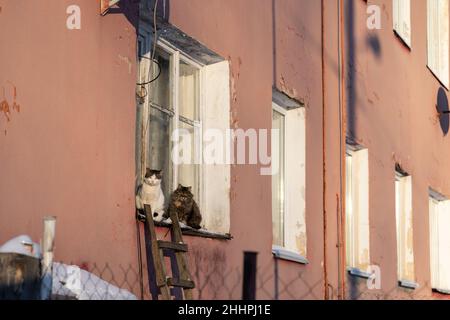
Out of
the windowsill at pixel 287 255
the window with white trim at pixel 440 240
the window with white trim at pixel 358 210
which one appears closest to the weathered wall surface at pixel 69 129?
the windowsill at pixel 287 255

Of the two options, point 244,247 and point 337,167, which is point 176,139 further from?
point 337,167

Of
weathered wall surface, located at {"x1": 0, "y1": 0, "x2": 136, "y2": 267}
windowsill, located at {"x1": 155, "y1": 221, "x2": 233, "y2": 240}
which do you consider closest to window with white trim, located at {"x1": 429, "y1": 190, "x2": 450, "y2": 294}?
windowsill, located at {"x1": 155, "y1": 221, "x2": 233, "y2": 240}

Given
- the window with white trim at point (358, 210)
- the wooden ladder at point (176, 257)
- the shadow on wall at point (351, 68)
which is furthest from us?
the window with white trim at point (358, 210)

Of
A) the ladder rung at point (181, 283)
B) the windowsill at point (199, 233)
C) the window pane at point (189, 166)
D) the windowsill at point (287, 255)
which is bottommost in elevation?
the ladder rung at point (181, 283)

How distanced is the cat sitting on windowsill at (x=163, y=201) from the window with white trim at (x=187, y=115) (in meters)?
0.19

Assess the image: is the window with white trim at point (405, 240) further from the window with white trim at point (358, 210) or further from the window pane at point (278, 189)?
the window pane at point (278, 189)

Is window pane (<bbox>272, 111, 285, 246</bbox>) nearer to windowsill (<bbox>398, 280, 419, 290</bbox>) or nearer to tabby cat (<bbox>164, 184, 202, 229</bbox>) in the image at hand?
tabby cat (<bbox>164, 184, 202, 229</bbox>)

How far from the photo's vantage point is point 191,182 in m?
8.81

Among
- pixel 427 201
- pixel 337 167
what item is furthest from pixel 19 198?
pixel 427 201

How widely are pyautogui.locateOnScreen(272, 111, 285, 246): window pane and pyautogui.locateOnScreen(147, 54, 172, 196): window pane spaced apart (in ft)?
7.65

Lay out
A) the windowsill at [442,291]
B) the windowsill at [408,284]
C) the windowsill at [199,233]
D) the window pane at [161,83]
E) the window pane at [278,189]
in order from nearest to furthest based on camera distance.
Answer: the windowsill at [199,233]
the window pane at [161,83]
the window pane at [278,189]
the windowsill at [408,284]
the windowsill at [442,291]

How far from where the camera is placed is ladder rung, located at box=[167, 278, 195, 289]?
7336 millimetres

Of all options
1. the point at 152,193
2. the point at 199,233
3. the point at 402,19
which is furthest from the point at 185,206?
the point at 402,19

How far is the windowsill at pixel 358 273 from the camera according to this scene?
1181cm
